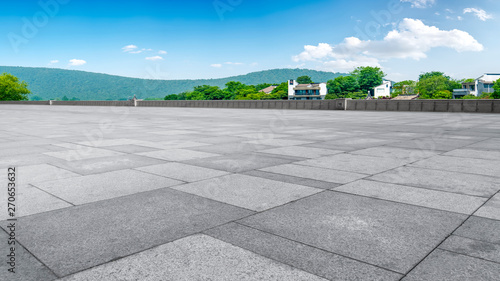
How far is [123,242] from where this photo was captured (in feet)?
10.4

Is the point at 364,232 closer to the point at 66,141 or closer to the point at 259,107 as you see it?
the point at 66,141

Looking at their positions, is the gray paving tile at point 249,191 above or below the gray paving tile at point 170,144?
below

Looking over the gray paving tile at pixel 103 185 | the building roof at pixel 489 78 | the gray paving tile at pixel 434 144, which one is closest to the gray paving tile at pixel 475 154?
the gray paving tile at pixel 434 144

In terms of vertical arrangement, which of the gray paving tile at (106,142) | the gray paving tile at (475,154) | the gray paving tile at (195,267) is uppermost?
the gray paving tile at (475,154)

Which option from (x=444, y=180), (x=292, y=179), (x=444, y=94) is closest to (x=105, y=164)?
(x=292, y=179)

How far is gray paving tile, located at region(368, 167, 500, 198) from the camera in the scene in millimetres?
5004

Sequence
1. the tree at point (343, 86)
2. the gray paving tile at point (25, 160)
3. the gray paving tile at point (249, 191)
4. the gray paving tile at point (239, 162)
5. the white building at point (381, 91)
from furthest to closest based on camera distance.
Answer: the tree at point (343, 86)
the white building at point (381, 91)
the gray paving tile at point (25, 160)
the gray paving tile at point (239, 162)
the gray paving tile at point (249, 191)

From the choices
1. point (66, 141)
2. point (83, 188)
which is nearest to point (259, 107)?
point (66, 141)

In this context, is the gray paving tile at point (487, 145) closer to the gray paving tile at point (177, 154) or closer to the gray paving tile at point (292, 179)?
the gray paving tile at point (292, 179)

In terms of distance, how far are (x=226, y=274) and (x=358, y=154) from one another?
6.11 metres

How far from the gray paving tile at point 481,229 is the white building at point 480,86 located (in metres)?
162

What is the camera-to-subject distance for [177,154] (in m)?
8.14

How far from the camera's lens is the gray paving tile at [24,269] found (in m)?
2.56

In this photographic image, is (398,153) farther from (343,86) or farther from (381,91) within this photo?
(381,91)
